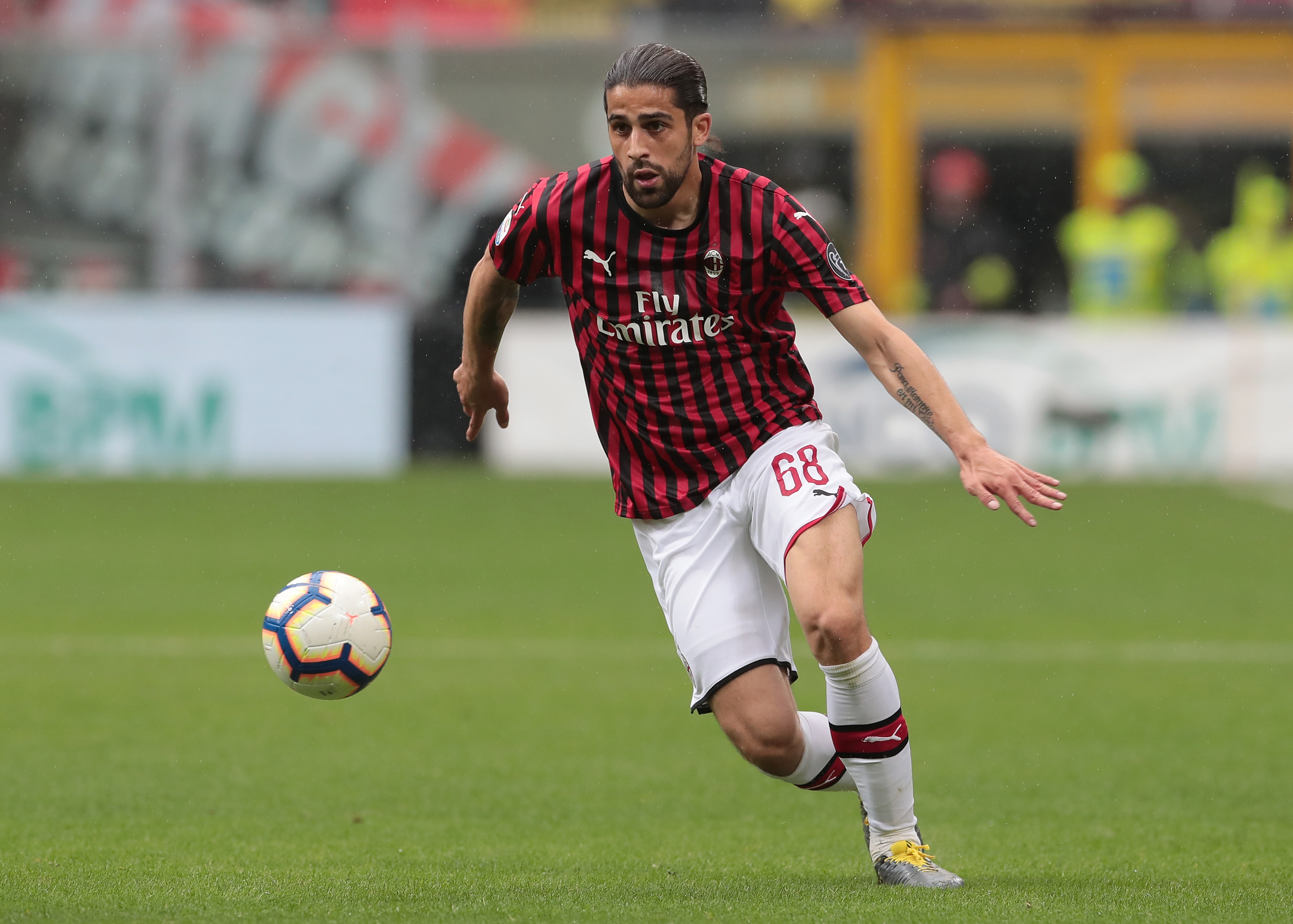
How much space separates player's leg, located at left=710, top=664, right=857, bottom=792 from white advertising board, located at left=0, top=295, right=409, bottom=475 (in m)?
11.7

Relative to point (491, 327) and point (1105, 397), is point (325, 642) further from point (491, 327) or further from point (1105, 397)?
point (1105, 397)

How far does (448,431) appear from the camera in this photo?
16.6 m

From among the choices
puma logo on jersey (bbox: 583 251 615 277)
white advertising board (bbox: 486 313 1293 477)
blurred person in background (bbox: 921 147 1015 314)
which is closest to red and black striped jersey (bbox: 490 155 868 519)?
puma logo on jersey (bbox: 583 251 615 277)

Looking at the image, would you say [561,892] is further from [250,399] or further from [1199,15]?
[1199,15]

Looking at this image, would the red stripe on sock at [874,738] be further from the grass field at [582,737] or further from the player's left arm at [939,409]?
the player's left arm at [939,409]

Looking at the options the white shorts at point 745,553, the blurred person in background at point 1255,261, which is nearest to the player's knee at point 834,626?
the white shorts at point 745,553

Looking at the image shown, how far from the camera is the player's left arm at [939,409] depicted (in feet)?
14.5

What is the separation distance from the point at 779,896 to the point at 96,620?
607 centimetres

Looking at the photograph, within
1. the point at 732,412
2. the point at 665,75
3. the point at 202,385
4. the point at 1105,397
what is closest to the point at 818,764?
the point at 732,412

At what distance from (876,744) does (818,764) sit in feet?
0.83

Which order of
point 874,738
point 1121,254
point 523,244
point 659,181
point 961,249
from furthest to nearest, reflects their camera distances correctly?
point 961,249 < point 1121,254 < point 523,244 < point 874,738 < point 659,181

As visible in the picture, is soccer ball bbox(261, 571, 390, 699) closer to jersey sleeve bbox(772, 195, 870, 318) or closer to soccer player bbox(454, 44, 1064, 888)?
soccer player bbox(454, 44, 1064, 888)

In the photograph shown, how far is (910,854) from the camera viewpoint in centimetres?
479

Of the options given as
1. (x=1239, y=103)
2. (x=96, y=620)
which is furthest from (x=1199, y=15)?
(x=96, y=620)
